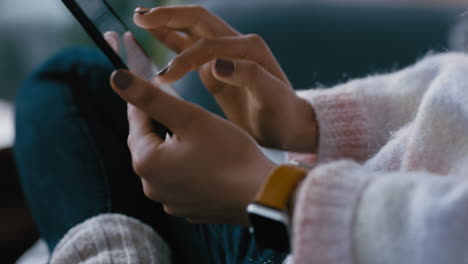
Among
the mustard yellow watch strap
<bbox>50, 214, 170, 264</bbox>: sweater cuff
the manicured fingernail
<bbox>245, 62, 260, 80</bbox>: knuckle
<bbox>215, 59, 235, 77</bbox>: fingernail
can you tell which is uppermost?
the manicured fingernail

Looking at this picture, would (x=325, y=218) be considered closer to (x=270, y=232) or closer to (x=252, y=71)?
(x=270, y=232)

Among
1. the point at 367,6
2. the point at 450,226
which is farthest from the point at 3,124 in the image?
the point at 450,226

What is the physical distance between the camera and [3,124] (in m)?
0.83

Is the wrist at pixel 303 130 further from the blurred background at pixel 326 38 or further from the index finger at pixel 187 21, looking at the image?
the blurred background at pixel 326 38

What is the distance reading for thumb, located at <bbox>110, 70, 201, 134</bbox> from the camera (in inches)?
10.6

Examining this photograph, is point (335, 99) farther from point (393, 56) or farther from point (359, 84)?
point (393, 56)

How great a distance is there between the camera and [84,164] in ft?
1.54

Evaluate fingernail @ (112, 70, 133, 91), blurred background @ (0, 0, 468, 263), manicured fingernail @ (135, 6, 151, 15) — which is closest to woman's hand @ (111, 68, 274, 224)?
fingernail @ (112, 70, 133, 91)

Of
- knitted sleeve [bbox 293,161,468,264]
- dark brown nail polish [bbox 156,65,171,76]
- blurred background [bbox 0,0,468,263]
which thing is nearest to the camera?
knitted sleeve [bbox 293,161,468,264]

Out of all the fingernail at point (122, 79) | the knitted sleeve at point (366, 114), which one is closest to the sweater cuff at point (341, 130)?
the knitted sleeve at point (366, 114)

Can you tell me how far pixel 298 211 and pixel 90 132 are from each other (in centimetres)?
32

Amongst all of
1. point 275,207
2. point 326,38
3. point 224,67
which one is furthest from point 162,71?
point 326,38

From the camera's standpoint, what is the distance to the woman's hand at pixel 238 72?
0.36 m

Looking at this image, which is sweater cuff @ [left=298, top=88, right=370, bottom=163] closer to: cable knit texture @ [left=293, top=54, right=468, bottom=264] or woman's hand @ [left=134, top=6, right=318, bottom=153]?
woman's hand @ [left=134, top=6, right=318, bottom=153]
